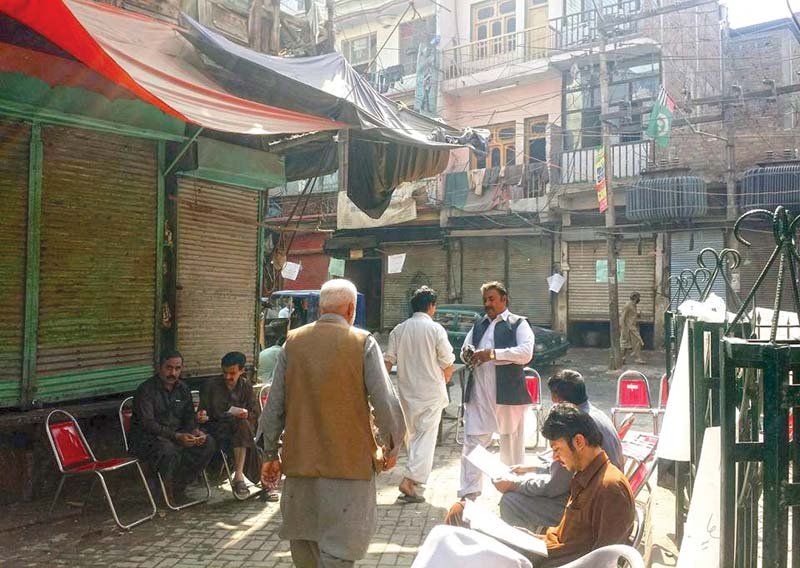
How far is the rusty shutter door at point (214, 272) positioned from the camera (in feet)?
22.7

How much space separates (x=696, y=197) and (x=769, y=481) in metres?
16.0

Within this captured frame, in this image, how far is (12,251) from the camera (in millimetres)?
5453

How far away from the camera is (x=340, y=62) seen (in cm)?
716

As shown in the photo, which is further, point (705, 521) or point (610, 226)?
point (610, 226)

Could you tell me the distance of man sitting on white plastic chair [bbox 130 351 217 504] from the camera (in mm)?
5484

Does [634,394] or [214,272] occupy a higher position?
[214,272]

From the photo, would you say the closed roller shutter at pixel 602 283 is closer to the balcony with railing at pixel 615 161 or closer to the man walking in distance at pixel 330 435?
the balcony with railing at pixel 615 161

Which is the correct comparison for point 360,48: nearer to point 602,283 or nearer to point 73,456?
point 602,283

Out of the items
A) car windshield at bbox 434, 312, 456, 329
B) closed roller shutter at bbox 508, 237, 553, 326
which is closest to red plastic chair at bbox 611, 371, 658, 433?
car windshield at bbox 434, 312, 456, 329

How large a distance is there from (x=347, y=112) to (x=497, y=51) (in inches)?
678

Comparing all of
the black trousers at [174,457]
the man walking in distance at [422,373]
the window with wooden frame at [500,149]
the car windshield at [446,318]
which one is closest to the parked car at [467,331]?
the car windshield at [446,318]

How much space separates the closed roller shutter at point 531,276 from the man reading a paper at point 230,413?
15.5 metres

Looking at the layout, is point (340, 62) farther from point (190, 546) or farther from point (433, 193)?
point (433, 193)

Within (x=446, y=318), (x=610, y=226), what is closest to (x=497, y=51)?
(x=610, y=226)
